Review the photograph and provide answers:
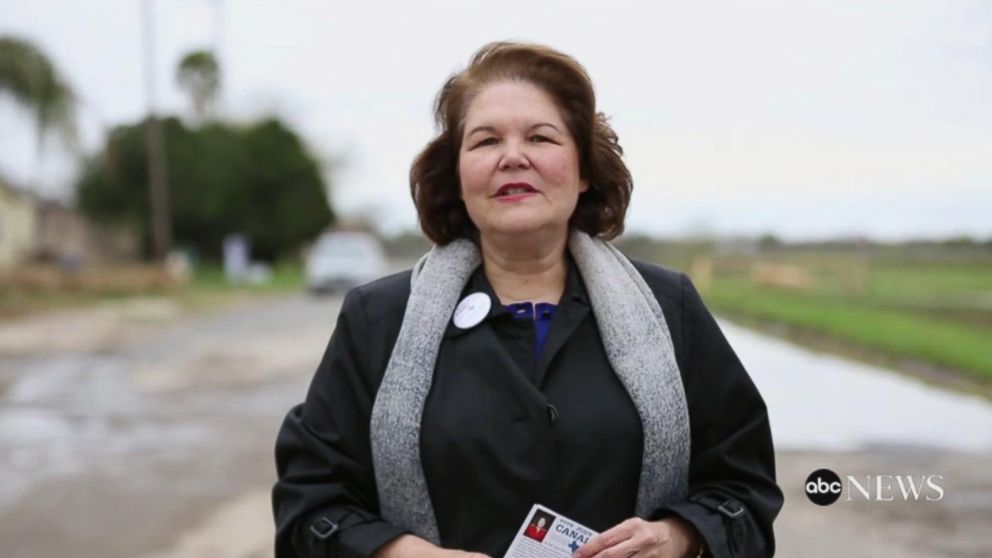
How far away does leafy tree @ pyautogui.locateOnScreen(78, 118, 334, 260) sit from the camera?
40281 millimetres

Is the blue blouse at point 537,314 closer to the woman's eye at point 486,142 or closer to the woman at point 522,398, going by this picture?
the woman at point 522,398

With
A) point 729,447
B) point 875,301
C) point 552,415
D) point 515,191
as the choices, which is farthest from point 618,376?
point 875,301

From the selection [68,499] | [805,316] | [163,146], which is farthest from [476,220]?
[163,146]

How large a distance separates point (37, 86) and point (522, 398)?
1009 inches

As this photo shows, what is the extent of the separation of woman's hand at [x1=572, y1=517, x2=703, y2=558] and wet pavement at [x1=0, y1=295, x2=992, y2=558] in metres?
3.16

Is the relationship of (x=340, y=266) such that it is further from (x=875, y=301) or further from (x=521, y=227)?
(x=521, y=227)

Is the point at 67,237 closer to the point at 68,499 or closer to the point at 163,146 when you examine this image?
the point at 163,146

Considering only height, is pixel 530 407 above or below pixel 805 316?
above

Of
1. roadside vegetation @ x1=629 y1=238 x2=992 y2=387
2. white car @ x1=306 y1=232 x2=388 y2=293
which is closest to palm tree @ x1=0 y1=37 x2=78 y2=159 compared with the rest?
white car @ x1=306 y1=232 x2=388 y2=293

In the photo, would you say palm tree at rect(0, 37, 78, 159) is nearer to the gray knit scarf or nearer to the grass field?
the grass field

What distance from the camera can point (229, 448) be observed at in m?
7.96

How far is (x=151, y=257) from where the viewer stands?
4069 centimetres

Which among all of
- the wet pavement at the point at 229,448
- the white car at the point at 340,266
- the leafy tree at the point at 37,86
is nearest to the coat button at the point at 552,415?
the wet pavement at the point at 229,448

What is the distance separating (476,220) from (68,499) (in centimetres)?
511
